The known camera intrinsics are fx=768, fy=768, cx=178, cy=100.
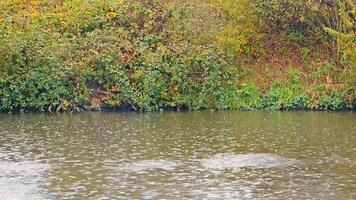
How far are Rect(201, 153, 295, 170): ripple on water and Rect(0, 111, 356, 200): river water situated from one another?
3 centimetres

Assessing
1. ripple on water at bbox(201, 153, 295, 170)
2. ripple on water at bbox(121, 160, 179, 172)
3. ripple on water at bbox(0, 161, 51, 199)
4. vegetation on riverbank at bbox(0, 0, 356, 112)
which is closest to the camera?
ripple on water at bbox(0, 161, 51, 199)

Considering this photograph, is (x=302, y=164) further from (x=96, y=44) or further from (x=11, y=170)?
(x=96, y=44)

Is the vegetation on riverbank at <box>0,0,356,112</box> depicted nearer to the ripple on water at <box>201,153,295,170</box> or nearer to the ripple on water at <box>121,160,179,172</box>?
the ripple on water at <box>201,153,295,170</box>

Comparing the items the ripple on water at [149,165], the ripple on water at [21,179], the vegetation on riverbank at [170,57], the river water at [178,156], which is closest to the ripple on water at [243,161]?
the river water at [178,156]

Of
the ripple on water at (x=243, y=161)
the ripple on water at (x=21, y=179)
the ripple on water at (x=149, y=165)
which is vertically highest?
the ripple on water at (x=243, y=161)

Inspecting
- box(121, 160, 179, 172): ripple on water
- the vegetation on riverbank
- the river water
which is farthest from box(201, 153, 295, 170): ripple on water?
the vegetation on riverbank

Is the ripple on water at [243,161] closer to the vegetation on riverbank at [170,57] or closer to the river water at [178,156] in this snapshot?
the river water at [178,156]

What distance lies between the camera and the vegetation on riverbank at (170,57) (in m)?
40.1

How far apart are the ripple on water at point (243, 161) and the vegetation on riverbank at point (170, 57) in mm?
14746

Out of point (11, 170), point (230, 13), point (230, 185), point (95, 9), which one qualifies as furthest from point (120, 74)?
point (230, 185)

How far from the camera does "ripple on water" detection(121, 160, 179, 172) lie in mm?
23733

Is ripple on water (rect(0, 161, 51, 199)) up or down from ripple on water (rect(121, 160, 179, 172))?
down

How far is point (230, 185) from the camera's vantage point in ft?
69.5

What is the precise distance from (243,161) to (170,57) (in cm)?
1725
